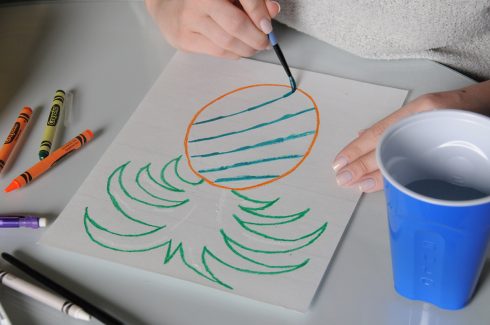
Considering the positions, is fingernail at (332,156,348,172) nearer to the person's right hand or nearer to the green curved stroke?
the green curved stroke

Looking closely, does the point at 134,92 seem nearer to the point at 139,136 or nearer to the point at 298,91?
the point at 139,136

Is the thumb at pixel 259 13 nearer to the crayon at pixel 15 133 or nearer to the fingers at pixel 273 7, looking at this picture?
the fingers at pixel 273 7

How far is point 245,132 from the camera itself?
794 mm

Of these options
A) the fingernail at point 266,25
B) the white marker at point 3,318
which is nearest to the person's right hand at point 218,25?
the fingernail at point 266,25

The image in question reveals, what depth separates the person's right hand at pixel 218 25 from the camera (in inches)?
33.0

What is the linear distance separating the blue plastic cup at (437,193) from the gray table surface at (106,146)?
0.04 meters

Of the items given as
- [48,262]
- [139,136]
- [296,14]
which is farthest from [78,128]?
[296,14]

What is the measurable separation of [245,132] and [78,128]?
0.67ft

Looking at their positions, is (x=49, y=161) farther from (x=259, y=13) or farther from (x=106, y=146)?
(x=259, y=13)

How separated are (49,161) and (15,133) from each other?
0.07m

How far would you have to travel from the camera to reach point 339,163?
73 cm

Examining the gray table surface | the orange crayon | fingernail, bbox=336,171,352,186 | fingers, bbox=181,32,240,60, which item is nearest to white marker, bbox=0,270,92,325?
Answer: the gray table surface

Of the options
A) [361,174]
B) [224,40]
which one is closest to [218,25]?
[224,40]

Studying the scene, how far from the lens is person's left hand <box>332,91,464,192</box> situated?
711mm
